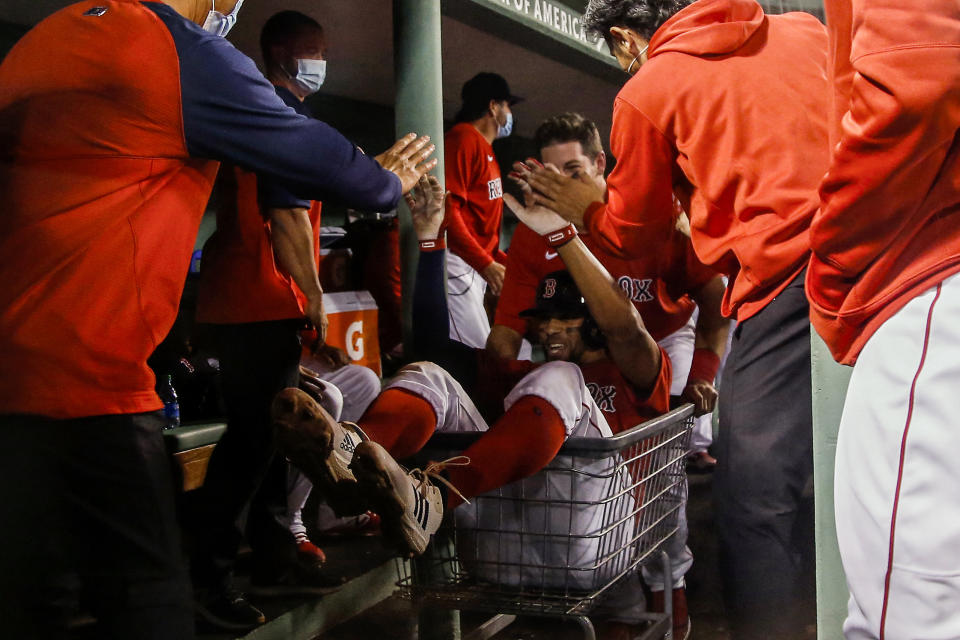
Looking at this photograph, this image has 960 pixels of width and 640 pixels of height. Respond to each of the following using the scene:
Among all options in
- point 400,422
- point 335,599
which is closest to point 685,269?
A: point 400,422

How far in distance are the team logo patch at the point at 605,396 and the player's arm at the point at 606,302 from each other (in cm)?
7

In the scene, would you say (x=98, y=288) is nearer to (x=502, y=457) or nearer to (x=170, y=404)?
(x=502, y=457)

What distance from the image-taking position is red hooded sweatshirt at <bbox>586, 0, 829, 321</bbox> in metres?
1.73

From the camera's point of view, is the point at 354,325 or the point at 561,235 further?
the point at 354,325

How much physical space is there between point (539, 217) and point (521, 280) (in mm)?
1059

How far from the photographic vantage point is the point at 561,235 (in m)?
2.24

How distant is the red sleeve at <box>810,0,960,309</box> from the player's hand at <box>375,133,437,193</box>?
3.73 feet

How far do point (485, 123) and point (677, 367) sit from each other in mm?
1738

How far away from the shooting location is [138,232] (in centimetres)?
148

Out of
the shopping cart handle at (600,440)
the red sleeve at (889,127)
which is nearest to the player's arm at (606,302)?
the shopping cart handle at (600,440)

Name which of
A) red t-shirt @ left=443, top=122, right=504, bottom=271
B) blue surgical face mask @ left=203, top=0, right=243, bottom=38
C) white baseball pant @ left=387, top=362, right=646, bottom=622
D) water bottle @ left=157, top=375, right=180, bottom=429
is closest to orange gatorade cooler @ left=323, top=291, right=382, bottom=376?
red t-shirt @ left=443, top=122, right=504, bottom=271

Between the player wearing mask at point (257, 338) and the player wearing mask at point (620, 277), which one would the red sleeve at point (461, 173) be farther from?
the player wearing mask at point (257, 338)

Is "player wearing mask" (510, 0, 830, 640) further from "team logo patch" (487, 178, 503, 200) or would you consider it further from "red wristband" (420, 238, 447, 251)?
"team logo patch" (487, 178, 503, 200)

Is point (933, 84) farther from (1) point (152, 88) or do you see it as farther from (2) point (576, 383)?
(2) point (576, 383)
